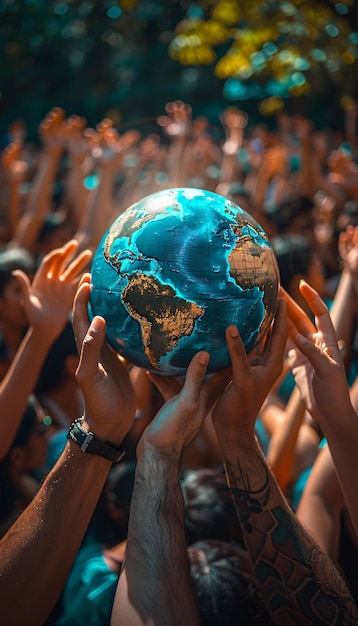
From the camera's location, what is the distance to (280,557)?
6.64ft

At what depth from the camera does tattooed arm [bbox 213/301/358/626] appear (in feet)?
6.41

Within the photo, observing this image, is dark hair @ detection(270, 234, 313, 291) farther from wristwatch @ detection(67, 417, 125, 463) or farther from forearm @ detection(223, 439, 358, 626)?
wristwatch @ detection(67, 417, 125, 463)

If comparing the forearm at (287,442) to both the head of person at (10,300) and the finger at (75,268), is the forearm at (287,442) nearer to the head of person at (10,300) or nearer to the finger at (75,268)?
the finger at (75,268)

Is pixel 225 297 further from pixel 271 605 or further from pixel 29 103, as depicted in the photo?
pixel 29 103

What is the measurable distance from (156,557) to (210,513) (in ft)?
2.37

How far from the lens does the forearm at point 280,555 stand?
1.95 m

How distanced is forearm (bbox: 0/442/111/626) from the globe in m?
0.48

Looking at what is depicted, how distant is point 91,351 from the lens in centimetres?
202

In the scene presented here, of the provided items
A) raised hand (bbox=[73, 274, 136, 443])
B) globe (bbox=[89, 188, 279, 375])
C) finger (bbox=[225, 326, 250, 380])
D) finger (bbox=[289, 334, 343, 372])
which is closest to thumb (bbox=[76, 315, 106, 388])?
raised hand (bbox=[73, 274, 136, 443])

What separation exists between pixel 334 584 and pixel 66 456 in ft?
3.47

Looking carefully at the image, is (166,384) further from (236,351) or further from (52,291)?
(52,291)

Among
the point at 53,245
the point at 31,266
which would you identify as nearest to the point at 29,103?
the point at 53,245

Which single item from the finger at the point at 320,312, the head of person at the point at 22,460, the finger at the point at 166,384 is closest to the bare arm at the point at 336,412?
the finger at the point at 320,312

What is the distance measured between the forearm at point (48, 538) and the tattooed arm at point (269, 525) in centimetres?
51
